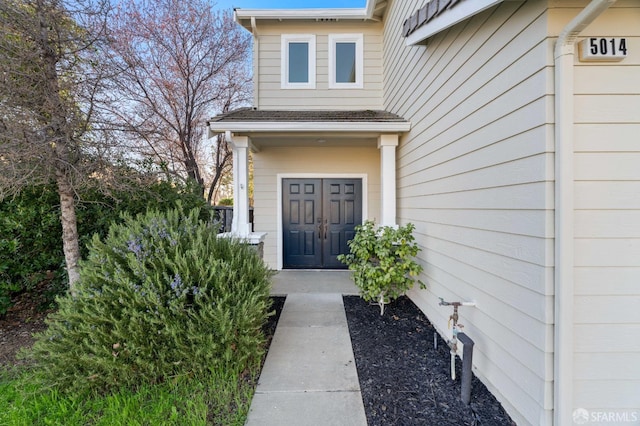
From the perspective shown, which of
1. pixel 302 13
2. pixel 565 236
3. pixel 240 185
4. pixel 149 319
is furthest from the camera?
pixel 302 13

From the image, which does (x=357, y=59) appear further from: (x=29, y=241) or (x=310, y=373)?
(x=29, y=241)

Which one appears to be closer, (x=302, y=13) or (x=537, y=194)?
(x=537, y=194)

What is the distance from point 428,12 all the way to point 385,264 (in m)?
2.67

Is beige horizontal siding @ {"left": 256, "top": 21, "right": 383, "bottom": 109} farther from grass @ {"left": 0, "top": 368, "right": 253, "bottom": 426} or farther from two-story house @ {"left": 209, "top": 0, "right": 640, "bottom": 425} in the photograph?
grass @ {"left": 0, "top": 368, "right": 253, "bottom": 426}

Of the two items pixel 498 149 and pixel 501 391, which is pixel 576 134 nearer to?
pixel 498 149

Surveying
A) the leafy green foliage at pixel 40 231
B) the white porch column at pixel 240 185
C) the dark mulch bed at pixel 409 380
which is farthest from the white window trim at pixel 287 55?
the dark mulch bed at pixel 409 380

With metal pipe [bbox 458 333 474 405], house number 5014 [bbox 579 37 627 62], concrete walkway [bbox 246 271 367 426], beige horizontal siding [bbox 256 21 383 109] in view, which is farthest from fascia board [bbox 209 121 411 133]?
metal pipe [bbox 458 333 474 405]

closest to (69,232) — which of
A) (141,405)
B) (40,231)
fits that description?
(40,231)

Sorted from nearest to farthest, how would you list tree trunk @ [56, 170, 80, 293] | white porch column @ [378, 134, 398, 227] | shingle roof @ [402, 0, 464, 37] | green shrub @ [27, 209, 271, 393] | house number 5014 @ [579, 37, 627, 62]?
1. house number 5014 @ [579, 37, 627, 62]
2. green shrub @ [27, 209, 271, 393]
3. shingle roof @ [402, 0, 464, 37]
4. tree trunk @ [56, 170, 80, 293]
5. white porch column @ [378, 134, 398, 227]

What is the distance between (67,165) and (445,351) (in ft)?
14.6

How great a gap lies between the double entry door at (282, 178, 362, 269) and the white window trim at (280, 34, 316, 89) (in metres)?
1.96

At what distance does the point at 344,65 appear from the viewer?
6059mm

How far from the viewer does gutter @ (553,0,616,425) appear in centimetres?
167

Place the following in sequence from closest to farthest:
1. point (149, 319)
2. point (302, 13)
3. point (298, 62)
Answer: point (149, 319) < point (302, 13) < point (298, 62)
